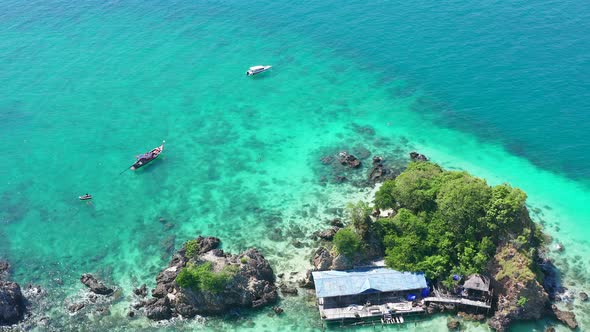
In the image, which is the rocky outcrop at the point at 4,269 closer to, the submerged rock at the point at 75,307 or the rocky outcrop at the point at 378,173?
the submerged rock at the point at 75,307

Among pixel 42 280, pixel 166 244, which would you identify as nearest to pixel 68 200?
pixel 42 280

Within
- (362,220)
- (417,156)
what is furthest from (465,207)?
(417,156)

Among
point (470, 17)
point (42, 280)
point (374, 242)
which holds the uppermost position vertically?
point (470, 17)

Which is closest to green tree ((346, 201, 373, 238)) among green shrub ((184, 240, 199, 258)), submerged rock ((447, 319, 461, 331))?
submerged rock ((447, 319, 461, 331))

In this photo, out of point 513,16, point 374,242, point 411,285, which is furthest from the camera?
Result: point 513,16

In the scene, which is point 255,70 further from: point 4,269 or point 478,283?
point 478,283

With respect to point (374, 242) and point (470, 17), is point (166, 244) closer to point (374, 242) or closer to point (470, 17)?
point (374, 242)

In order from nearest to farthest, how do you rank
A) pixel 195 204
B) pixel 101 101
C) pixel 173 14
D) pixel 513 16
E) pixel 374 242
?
pixel 374 242, pixel 195 204, pixel 101 101, pixel 513 16, pixel 173 14

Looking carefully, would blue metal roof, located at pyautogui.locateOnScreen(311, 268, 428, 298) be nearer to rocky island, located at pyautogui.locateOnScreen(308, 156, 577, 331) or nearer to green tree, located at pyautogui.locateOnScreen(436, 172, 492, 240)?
rocky island, located at pyautogui.locateOnScreen(308, 156, 577, 331)

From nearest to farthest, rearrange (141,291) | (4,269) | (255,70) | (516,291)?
(516,291)
(141,291)
(4,269)
(255,70)
